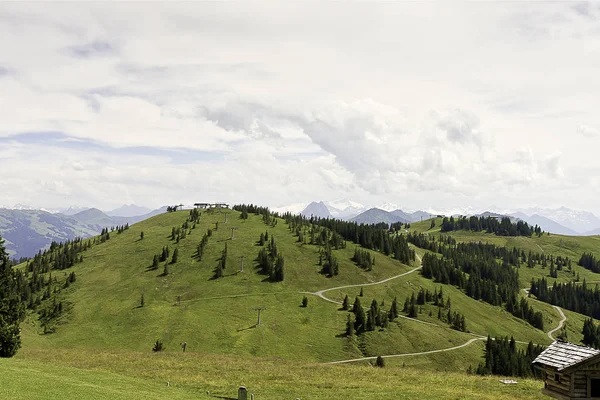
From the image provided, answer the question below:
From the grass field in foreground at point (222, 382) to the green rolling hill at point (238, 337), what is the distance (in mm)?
226

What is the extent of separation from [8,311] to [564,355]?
Result: 76782mm

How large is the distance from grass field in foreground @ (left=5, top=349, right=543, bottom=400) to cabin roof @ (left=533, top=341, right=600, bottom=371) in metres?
6.60

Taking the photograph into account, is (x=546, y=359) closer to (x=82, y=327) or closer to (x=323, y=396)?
(x=323, y=396)

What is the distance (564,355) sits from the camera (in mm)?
41125

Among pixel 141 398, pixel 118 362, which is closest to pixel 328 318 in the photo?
pixel 118 362

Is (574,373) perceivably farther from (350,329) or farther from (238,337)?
(350,329)

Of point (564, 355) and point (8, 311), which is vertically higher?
point (564, 355)

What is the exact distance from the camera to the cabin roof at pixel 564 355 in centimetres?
3884

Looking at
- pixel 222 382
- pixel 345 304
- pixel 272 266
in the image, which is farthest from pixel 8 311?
pixel 272 266

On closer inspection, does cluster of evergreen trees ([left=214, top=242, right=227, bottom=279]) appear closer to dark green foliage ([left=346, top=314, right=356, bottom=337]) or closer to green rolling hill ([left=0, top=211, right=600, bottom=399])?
green rolling hill ([left=0, top=211, right=600, bottom=399])

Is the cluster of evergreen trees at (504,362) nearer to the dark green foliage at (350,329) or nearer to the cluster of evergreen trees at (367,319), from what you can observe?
the cluster of evergreen trees at (367,319)

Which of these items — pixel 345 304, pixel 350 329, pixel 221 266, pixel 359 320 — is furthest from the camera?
pixel 221 266

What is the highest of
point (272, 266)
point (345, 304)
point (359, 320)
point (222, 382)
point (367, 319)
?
point (222, 382)

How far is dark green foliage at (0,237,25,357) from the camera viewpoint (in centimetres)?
6500
